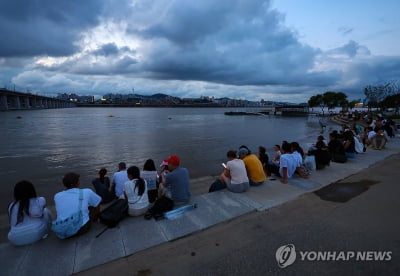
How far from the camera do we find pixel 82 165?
1277 cm

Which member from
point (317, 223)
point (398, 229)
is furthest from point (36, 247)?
point (398, 229)

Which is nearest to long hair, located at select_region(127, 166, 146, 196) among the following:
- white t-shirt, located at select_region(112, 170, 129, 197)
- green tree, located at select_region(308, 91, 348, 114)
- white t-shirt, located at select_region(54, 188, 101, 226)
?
white t-shirt, located at select_region(54, 188, 101, 226)

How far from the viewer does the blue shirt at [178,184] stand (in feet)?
16.4

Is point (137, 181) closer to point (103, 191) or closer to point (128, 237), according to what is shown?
point (128, 237)

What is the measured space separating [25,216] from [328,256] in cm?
498

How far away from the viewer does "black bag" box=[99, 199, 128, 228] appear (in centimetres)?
415

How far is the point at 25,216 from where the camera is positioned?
371cm

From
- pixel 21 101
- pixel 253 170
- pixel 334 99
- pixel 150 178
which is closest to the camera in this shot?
pixel 150 178

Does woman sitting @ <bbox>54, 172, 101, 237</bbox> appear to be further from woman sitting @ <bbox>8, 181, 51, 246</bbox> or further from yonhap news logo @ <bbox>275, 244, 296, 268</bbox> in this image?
yonhap news logo @ <bbox>275, 244, 296, 268</bbox>

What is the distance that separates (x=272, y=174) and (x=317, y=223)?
324 centimetres

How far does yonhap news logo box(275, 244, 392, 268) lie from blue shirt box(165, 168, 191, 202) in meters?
2.37

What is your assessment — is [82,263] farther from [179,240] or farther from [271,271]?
[271,271]

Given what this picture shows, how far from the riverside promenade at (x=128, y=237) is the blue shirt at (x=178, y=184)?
1.35ft

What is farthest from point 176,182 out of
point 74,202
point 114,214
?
point 74,202
